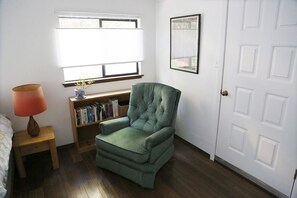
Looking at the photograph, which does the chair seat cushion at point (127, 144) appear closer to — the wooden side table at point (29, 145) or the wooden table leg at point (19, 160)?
the wooden side table at point (29, 145)

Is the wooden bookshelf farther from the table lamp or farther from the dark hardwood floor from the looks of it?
the table lamp

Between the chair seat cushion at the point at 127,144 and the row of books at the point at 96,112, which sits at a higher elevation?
the row of books at the point at 96,112

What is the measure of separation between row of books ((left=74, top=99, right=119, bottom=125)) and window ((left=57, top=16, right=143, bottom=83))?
0.46 meters

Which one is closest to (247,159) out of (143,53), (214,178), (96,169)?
(214,178)

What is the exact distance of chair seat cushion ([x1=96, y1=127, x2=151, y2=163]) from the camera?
2.01 meters

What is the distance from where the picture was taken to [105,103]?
289cm

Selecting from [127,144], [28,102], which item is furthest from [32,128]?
[127,144]

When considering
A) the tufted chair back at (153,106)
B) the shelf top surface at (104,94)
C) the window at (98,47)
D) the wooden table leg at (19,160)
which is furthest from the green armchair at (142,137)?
the wooden table leg at (19,160)

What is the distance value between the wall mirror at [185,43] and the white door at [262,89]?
18.3 inches

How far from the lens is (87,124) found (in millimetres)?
2736

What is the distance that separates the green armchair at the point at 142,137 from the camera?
2.05 meters

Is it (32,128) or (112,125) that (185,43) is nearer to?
(112,125)

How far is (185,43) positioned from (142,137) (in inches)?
55.4

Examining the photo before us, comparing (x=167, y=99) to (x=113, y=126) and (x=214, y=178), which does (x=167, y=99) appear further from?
(x=214, y=178)
